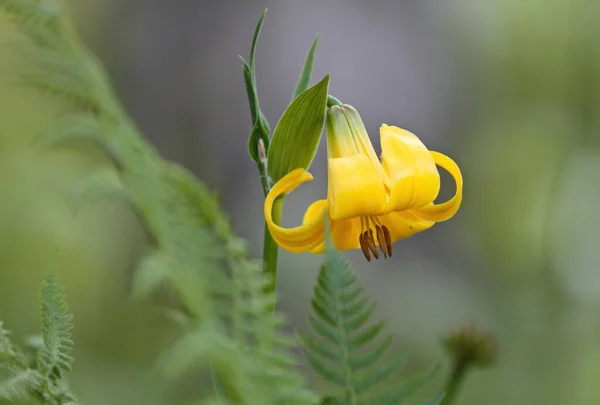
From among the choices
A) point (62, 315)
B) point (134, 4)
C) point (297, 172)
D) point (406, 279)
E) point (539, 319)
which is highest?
point (134, 4)

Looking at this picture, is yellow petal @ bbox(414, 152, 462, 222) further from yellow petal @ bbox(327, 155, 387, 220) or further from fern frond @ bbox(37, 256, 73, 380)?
fern frond @ bbox(37, 256, 73, 380)

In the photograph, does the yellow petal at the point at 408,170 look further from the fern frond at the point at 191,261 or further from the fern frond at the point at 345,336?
the fern frond at the point at 345,336

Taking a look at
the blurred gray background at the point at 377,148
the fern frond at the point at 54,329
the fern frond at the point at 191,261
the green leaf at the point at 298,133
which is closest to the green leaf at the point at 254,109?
the green leaf at the point at 298,133

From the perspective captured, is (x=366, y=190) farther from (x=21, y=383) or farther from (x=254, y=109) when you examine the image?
(x=21, y=383)

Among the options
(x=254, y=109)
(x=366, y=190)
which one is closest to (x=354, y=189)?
(x=366, y=190)

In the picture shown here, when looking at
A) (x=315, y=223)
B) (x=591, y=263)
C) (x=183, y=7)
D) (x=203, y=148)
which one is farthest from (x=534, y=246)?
(x=183, y=7)

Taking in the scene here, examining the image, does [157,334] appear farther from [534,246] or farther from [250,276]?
[250,276]
